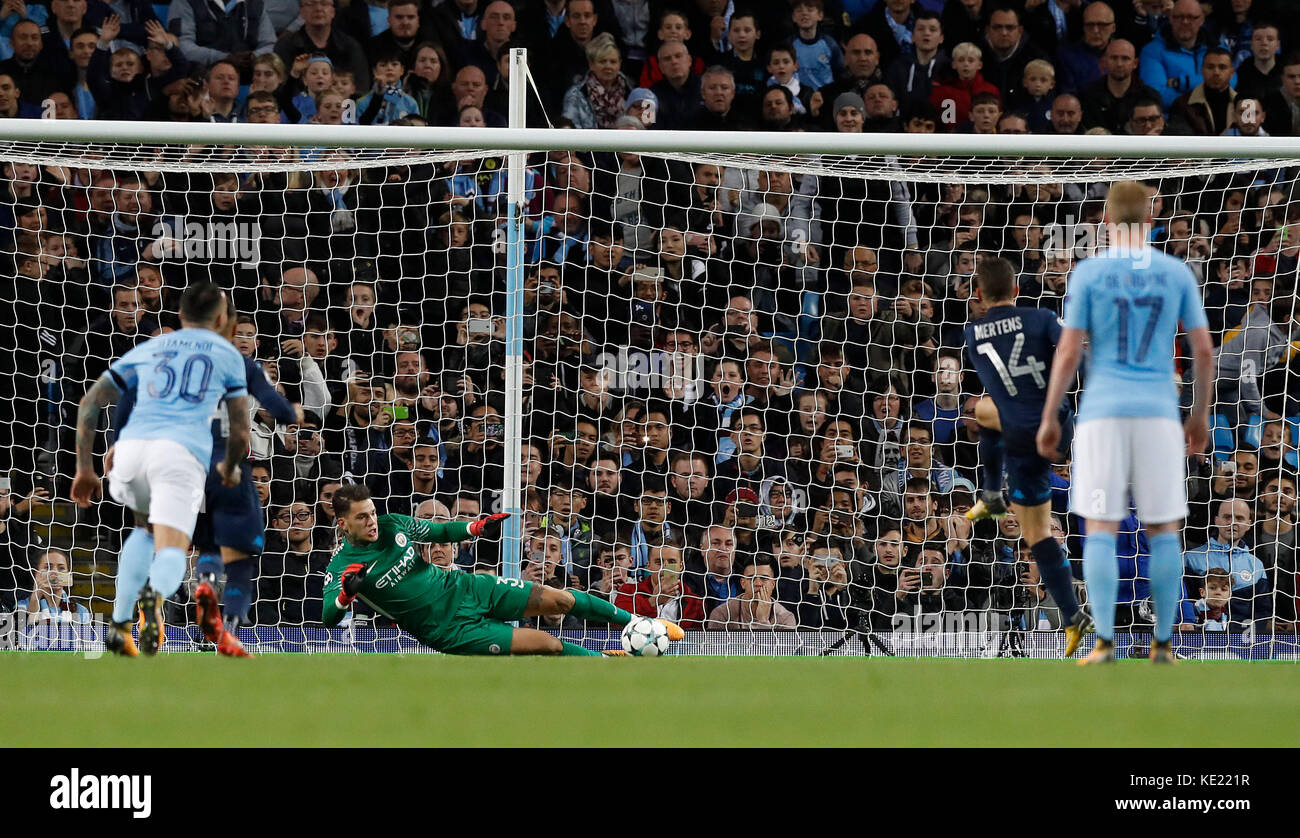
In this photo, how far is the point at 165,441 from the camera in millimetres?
5852

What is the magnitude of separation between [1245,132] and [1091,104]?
3.51ft

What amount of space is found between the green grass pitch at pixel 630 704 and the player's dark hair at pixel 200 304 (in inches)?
52.1

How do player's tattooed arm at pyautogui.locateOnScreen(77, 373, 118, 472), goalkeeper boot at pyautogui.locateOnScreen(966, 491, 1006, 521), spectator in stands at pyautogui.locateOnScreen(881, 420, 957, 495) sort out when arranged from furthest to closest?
spectator in stands at pyautogui.locateOnScreen(881, 420, 957, 495)
goalkeeper boot at pyautogui.locateOnScreen(966, 491, 1006, 521)
player's tattooed arm at pyautogui.locateOnScreen(77, 373, 118, 472)

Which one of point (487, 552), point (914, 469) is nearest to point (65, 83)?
point (487, 552)

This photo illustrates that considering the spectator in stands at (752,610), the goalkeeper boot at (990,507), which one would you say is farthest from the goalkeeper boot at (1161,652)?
the spectator in stands at (752,610)

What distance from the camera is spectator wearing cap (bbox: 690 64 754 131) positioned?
1017 centimetres

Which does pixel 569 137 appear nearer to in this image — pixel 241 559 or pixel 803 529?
pixel 241 559

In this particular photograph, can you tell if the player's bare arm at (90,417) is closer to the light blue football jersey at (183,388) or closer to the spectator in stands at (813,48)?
the light blue football jersey at (183,388)

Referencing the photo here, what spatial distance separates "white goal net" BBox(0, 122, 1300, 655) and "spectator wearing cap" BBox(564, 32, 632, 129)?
780 millimetres

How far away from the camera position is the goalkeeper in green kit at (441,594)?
752 centimetres

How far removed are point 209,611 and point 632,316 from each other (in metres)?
3.96

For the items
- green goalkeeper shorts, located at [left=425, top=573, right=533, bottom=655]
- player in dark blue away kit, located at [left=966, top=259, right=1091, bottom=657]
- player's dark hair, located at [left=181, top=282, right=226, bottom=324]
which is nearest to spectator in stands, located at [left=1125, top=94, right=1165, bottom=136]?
player in dark blue away kit, located at [left=966, top=259, right=1091, bottom=657]

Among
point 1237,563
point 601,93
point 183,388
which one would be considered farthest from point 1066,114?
point 183,388

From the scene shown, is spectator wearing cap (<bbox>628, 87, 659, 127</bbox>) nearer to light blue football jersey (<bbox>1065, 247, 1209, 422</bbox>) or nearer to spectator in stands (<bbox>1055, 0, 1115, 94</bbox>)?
spectator in stands (<bbox>1055, 0, 1115, 94</bbox>)
